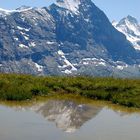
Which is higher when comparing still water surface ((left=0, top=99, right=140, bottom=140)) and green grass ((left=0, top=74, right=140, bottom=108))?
green grass ((left=0, top=74, right=140, bottom=108))

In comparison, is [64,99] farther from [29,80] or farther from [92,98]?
[29,80]

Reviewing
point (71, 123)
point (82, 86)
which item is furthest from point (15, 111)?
point (82, 86)

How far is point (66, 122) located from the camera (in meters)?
23.9

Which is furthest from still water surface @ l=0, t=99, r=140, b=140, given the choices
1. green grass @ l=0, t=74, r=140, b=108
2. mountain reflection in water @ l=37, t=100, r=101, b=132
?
green grass @ l=0, t=74, r=140, b=108

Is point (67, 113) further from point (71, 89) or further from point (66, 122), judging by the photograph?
point (71, 89)

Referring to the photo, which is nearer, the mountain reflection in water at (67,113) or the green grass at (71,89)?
the mountain reflection in water at (67,113)

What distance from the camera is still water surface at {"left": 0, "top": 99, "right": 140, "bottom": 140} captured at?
19.4 m

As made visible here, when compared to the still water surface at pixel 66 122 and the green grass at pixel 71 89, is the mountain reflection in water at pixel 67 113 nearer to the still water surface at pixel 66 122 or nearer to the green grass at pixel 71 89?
the still water surface at pixel 66 122

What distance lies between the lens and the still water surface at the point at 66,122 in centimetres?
1935

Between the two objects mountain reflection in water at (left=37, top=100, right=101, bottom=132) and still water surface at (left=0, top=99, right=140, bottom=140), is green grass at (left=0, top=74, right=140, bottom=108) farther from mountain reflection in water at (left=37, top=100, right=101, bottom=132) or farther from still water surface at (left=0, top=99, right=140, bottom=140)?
mountain reflection in water at (left=37, top=100, right=101, bottom=132)

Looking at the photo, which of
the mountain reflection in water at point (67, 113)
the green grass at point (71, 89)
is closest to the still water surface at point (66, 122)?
the mountain reflection in water at point (67, 113)

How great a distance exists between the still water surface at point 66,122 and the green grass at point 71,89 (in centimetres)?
215

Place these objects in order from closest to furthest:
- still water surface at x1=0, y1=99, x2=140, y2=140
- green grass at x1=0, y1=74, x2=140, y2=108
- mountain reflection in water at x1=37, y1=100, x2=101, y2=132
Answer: still water surface at x1=0, y1=99, x2=140, y2=140, mountain reflection in water at x1=37, y1=100, x2=101, y2=132, green grass at x1=0, y1=74, x2=140, y2=108

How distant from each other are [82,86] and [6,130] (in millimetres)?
20799
